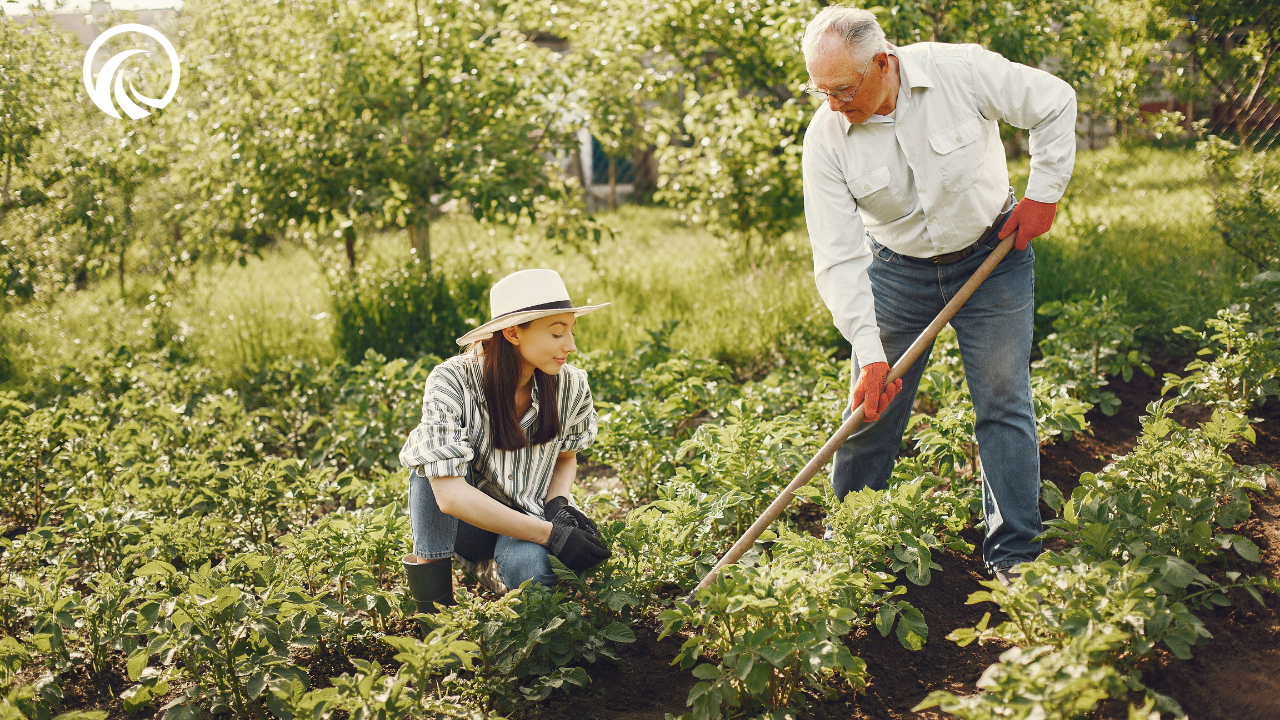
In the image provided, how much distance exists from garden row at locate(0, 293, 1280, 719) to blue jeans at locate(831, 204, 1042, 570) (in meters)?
0.15

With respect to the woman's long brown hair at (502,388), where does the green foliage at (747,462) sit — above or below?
below

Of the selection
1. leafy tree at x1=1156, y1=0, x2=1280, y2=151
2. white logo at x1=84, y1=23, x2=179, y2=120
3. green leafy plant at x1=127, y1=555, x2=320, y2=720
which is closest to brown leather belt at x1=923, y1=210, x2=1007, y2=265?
green leafy plant at x1=127, y1=555, x2=320, y2=720

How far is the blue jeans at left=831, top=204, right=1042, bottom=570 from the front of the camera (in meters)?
2.75

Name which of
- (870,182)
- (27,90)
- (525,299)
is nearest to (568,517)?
(525,299)

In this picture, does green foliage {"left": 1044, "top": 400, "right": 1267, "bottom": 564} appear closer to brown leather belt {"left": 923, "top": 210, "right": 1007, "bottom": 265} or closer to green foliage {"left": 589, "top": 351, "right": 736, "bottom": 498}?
brown leather belt {"left": 923, "top": 210, "right": 1007, "bottom": 265}

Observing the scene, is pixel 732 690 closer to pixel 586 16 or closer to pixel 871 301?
pixel 871 301

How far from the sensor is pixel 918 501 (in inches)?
107

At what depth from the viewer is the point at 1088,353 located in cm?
407

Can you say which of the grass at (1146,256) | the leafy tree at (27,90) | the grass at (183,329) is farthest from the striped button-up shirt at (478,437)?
the leafy tree at (27,90)

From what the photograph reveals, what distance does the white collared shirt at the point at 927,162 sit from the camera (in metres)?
2.63

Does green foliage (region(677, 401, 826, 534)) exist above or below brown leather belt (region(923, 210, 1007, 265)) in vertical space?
below

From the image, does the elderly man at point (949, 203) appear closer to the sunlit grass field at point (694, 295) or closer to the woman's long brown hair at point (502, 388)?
the woman's long brown hair at point (502, 388)

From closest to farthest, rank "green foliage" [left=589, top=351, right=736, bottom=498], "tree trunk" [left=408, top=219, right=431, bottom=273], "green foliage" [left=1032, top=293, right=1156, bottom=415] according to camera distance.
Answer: "green foliage" [left=589, top=351, right=736, bottom=498] < "green foliage" [left=1032, top=293, right=1156, bottom=415] < "tree trunk" [left=408, top=219, right=431, bottom=273]

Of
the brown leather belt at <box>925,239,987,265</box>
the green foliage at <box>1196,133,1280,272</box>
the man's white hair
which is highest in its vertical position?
the man's white hair
